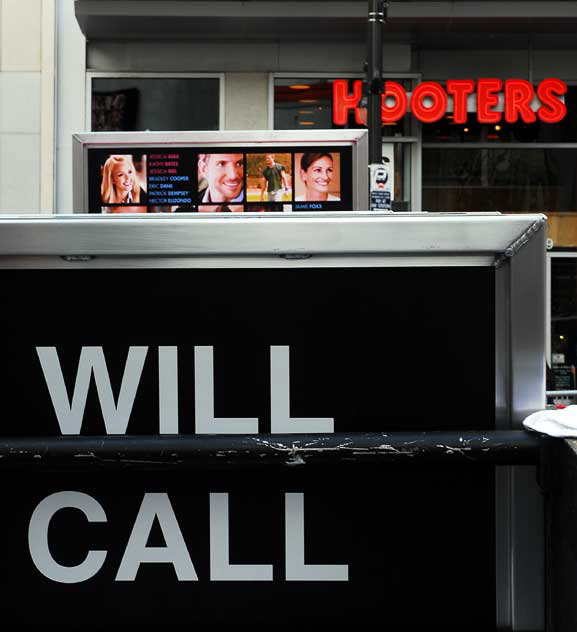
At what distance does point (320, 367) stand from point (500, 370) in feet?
0.93

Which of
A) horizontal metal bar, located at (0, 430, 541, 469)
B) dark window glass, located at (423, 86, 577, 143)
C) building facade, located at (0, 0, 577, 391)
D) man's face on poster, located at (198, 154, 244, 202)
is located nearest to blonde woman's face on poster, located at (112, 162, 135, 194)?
man's face on poster, located at (198, 154, 244, 202)

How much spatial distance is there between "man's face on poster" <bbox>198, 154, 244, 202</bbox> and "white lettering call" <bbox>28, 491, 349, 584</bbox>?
399 cm

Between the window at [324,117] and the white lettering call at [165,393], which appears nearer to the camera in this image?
the white lettering call at [165,393]

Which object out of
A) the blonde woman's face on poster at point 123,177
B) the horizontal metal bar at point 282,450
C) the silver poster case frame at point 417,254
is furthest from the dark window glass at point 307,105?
the horizontal metal bar at point 282,450

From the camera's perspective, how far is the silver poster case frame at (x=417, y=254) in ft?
5.04

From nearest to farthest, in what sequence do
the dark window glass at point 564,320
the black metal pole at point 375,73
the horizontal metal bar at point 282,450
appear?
1. the horizontal metal bar at point 282,450
2. the black metal pole at point 375,73
3. the dark window glass at point 564,320

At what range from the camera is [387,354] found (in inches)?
Result: 62.2

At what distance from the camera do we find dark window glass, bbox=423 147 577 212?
47.0ft

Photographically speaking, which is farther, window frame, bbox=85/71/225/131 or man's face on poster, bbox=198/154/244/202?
window frame, bbox=85/71/225/131

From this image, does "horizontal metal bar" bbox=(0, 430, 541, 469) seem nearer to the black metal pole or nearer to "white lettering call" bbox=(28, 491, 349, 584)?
"white lettering call" bbox=(28, 491, 349, 584)

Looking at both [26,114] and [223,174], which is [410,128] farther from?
[223,174]

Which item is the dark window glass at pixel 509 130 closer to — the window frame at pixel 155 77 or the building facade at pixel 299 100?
the building facade at pixel 299 100

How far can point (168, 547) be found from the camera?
1.60m

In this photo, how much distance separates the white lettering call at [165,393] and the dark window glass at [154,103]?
1311cm
